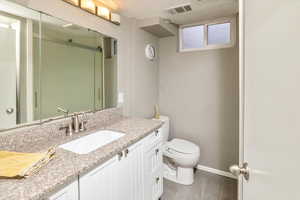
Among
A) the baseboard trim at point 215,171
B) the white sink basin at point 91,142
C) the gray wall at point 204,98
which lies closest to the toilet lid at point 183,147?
the gray wall at point 204,98

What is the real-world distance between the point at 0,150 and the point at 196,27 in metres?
2.66

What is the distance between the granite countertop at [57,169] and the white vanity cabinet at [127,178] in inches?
2.1

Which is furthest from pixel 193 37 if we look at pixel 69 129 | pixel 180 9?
pixel 69 129

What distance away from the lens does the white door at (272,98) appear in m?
0.40

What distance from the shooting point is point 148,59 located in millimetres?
2504

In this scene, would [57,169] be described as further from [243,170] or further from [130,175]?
[243,170]

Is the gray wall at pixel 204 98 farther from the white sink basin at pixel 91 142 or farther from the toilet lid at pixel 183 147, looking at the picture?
the white sink basin at pixel 91 142

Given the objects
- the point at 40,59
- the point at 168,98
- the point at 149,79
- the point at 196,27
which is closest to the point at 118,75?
the point at 149,79

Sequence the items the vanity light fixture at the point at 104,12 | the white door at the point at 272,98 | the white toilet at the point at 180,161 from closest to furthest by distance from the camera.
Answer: the white door at the point at 272,98 → the vanity light fixture at the point at 104,12 → the white toilet at the point at 180,161

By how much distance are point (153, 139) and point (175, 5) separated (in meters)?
1.50

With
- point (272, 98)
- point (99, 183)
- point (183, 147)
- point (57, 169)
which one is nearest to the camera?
point (272, 98)

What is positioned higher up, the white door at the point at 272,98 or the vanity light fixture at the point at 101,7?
the vanity light fixture at the point at 101,7

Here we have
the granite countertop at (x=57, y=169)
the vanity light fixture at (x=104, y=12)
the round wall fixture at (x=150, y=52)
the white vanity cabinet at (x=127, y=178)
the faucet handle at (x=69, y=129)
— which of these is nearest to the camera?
the granite countertop at (x=57, y=169)

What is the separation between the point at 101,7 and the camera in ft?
5.61
